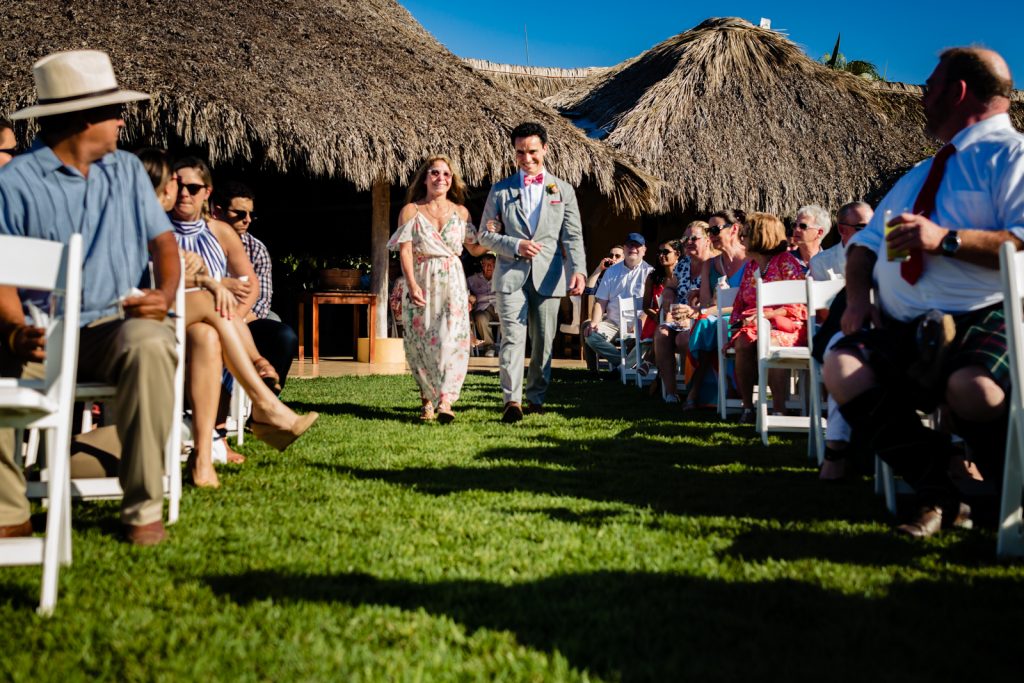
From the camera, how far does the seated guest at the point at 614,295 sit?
478 inches

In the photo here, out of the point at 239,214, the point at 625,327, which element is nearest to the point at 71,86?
the point at 239,214

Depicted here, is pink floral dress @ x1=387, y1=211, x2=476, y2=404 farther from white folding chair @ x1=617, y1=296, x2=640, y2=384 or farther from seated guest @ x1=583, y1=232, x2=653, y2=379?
seated guest @ x1=583, y1=232, x2=653, y2=379

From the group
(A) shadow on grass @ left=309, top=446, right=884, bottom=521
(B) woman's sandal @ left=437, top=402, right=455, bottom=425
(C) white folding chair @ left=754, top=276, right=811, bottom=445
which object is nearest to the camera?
(A) shadow on grass @ left=309, top=446, right=884, bottom=521

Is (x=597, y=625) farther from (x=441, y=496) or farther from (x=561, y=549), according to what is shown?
(x=441, y=496)

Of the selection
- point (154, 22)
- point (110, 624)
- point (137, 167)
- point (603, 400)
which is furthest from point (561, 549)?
point (154, 22)

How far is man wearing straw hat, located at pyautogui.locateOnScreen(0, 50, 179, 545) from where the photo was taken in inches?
128

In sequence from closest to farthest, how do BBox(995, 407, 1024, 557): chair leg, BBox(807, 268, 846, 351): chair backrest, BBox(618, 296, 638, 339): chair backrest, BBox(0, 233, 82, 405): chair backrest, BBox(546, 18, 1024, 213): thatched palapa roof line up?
1. BBox(0, 233, 82, 405): chair backrest
2. BBox(995, 407, 1024, 557): chair leg
3. BBox(807, 268, 846, 351): chair backrest
4. BBox(618, 296, 638, 339): chair backrest
5. BBox(546, 18, 1024, 213): thatched palapa roof

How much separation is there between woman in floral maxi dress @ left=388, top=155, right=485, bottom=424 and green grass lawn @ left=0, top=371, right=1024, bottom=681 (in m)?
2.57

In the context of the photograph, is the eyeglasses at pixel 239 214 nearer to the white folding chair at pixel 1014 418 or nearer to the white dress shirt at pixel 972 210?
the white dress shirt at pixel 972 210

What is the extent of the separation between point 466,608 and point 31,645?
1092 millimetres

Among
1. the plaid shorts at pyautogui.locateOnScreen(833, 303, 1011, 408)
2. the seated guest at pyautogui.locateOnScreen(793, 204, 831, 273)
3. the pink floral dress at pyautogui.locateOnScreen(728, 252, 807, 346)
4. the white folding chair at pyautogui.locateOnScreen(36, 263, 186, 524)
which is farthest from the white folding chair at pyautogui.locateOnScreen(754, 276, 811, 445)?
the white folding chair at pyautogui.locateOnScreen(36, 263, 186, 524)

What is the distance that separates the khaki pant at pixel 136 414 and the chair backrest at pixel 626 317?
8.60 meters

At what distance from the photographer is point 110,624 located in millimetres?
2529

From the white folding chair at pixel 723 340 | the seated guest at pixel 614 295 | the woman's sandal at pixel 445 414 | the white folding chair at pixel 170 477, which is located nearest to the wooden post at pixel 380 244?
the seated guest at pixel 614 295
